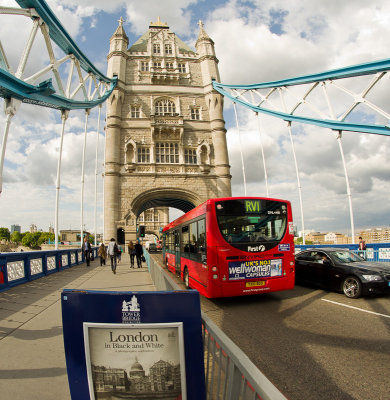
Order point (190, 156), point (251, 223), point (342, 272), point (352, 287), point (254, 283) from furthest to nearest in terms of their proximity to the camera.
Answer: point (190, 156)
point (342, 272)
point (352, 287)
point (251, 223)
point (254, 283)

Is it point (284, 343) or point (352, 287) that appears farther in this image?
point (352, 287)

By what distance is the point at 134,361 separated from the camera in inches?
77.5

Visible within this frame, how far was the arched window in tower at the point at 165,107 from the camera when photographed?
107 feet

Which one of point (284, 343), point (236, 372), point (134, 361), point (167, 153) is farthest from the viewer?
point (167, 153)

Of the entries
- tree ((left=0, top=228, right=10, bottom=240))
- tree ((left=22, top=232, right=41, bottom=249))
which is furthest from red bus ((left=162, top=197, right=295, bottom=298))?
tree ((left=0, top=228, right=10, bottom=240))

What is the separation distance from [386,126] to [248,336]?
537 inches

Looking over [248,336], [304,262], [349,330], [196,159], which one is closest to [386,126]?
[304,262]

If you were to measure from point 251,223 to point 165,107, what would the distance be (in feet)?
94.8

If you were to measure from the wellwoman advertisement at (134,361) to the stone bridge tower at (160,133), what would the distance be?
2631cm

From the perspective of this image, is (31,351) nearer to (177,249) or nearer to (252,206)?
(252,206)

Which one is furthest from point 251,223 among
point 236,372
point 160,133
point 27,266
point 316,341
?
point 160,133

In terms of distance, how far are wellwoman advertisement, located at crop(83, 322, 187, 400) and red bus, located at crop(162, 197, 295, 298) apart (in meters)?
4.49

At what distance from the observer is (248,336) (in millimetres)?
4441

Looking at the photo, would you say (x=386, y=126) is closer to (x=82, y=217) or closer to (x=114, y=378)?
(x=114, y=378)
